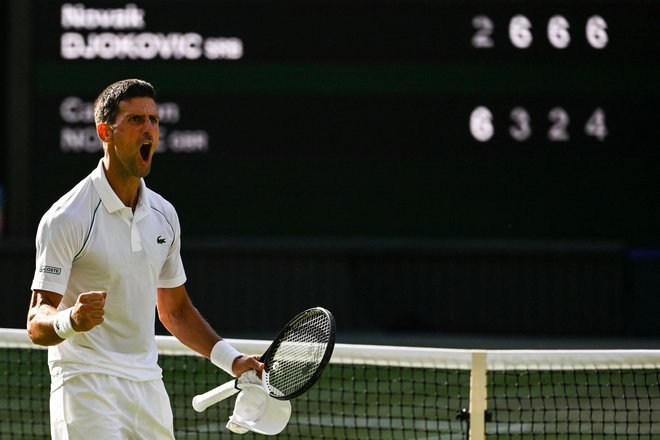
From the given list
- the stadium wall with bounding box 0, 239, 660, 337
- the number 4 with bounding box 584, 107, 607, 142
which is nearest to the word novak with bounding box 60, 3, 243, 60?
the stadium wall with bounding box 0, 239, 660, 337

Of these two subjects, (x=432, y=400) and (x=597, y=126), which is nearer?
(x=432, y=400)

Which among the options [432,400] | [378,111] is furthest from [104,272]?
[378,111]

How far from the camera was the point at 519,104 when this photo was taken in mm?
9711

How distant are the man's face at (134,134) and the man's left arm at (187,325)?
54cm

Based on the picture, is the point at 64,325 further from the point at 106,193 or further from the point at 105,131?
the point at 105,131

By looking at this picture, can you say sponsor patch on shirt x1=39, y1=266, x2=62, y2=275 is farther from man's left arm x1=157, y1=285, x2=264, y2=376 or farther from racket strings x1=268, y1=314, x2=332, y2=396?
racket strings x1=268, y1=314, x2=332, y2=396

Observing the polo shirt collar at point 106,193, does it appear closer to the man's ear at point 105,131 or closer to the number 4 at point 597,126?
the man's ear at point 105,131

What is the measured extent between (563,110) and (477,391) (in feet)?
16.7

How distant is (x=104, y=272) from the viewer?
140 inches

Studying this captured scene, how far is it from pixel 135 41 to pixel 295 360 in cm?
643

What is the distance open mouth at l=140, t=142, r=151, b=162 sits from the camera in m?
3.59

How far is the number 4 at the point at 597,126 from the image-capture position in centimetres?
969

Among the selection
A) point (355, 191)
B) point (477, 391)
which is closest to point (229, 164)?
point (355, 191)

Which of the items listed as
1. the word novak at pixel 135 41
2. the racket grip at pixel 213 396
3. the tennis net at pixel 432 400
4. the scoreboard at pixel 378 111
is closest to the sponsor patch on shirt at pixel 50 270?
the racket grip at pixel 213 396
